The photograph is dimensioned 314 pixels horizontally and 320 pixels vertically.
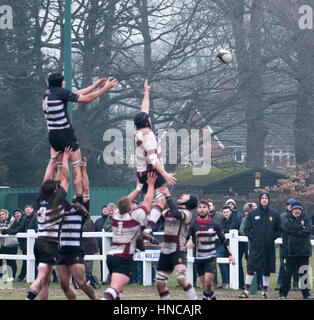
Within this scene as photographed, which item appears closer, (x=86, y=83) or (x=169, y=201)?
(x=169, y=201)

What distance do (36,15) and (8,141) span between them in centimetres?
559

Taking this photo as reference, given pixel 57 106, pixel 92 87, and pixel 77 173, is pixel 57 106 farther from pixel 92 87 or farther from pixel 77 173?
pixel 77 173

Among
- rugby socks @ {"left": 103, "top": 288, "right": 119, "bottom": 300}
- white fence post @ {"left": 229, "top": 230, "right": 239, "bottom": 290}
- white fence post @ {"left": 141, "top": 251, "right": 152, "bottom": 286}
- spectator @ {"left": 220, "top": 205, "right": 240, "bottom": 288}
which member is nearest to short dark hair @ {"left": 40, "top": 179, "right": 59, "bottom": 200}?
rugby socks @ {"left": 103, "top": 288, "right": 119, "bottom": 300}

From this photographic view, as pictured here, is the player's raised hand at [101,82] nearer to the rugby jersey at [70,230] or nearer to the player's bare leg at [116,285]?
the rugby jersey at [70,230]

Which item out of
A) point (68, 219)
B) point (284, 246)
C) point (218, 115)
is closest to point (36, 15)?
point (218, 115)

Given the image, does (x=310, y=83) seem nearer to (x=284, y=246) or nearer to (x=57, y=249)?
(x=284, y=246)

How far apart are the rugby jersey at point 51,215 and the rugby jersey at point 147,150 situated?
136cm

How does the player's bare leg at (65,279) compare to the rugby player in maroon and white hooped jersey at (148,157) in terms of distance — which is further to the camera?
the player's bare leg at (65,279)

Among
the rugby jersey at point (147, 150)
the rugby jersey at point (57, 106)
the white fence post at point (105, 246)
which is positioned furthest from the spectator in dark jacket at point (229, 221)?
the rugby jersey at point (57, 106)

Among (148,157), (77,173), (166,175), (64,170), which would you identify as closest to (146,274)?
(77,173)

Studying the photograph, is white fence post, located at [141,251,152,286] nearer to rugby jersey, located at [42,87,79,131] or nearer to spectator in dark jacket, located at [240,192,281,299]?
spectator in dark jacket, located at [240,192,281,299]

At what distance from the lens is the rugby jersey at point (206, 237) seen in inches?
551

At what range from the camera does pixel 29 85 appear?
114ft

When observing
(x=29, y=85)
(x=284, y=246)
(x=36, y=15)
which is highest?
(x=36, y=15)
